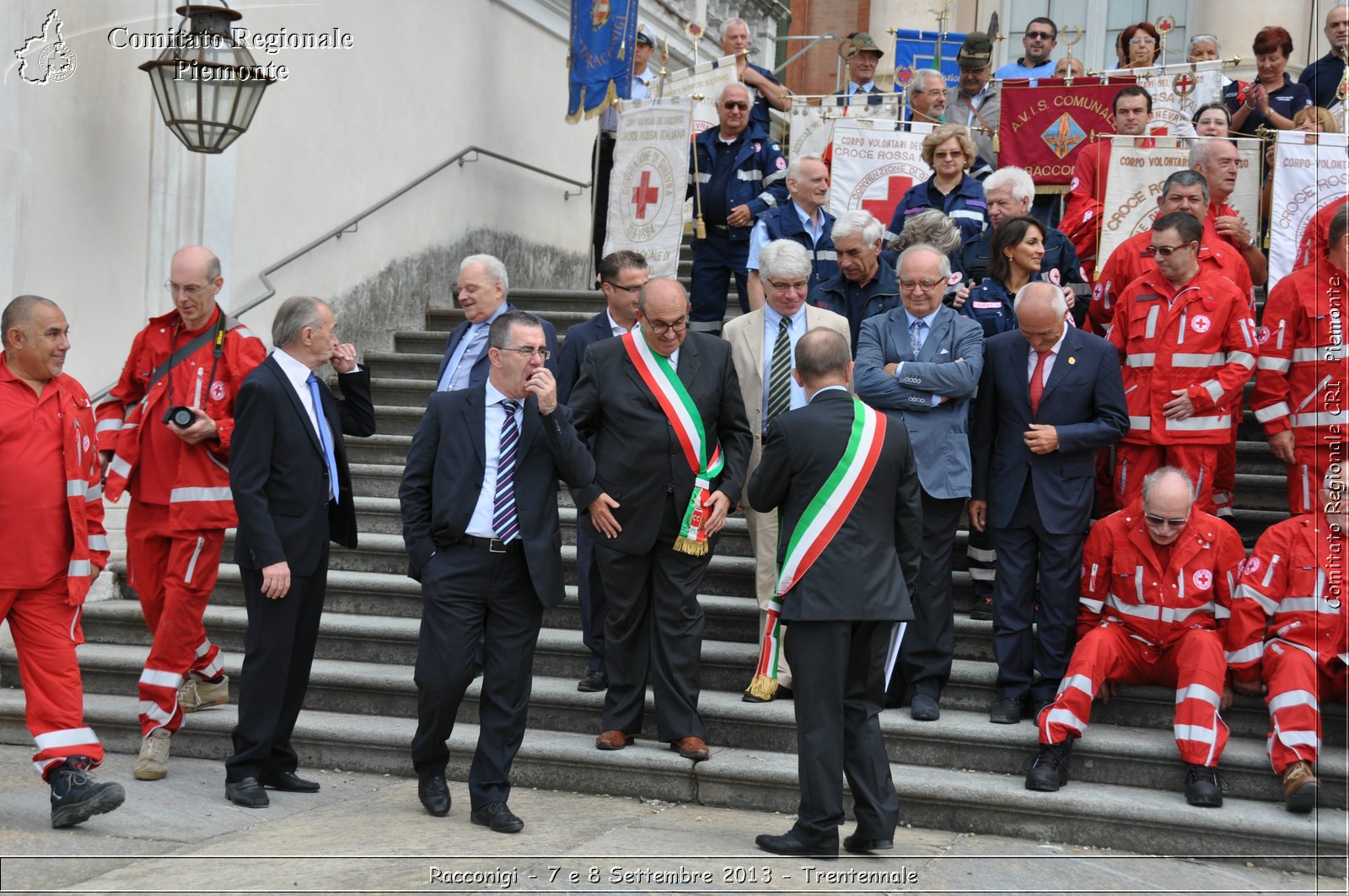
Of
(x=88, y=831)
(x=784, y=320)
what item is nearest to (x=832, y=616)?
(x=784, y=320)

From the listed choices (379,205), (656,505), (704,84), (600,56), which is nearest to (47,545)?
(656,505)

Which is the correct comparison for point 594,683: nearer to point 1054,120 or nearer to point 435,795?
point 435,795

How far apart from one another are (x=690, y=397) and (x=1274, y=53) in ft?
19.8

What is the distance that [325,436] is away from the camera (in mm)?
6090

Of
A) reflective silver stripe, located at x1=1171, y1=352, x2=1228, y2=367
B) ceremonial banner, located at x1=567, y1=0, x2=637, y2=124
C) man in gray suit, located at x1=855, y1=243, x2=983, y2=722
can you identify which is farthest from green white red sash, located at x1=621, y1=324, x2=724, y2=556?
ceremonial banner, located at x1=567, y1=0, x2=637, y2=124

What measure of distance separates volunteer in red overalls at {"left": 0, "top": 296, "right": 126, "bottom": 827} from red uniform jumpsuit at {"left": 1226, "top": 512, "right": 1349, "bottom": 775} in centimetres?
445

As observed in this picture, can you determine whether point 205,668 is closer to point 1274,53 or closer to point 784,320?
point 784,320

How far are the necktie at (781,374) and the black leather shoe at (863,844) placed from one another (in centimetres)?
221

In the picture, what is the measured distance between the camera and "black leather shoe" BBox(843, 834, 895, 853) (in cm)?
525

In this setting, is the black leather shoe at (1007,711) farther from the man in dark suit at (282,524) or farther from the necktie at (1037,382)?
the man in dark suit at (282,524)

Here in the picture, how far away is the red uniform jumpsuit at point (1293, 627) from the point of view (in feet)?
18.2

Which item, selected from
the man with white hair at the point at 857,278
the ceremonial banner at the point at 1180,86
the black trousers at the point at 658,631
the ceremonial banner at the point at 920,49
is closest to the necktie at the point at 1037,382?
the man with white hair at the point at 857,278

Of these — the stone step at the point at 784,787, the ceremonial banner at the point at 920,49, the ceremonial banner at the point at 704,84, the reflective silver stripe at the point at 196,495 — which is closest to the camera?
the stone step at the point at 784,787

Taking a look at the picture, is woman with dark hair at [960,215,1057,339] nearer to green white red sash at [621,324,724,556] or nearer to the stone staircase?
the stone staircase
